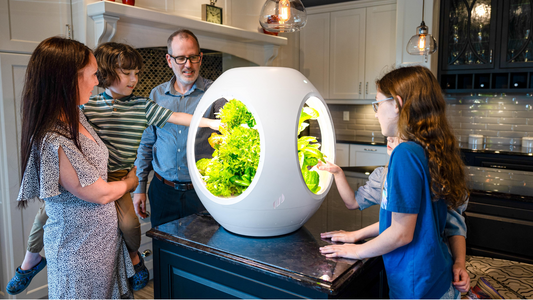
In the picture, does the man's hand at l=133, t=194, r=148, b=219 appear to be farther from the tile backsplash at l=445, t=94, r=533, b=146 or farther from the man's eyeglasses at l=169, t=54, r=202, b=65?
the tile backsplash at l=445, t=94, r=533, b=146

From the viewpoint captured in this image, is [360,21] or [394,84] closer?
[394,84]

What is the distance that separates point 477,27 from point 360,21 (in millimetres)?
1275

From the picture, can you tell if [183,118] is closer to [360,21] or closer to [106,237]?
[106,237]

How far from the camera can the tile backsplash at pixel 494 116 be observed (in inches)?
163

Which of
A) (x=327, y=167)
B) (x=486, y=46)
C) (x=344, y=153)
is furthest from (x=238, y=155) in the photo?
(x=486, y=46)

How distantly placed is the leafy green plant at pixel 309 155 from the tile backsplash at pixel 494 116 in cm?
357

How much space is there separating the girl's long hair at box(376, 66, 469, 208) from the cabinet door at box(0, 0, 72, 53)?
7.30 feet

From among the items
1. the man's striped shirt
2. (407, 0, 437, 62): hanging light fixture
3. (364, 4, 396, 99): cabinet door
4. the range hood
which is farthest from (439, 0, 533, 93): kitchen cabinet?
the man's striped shirt

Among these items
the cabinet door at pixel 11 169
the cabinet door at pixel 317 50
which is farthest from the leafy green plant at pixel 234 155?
the cabinet door at pixel 317 50

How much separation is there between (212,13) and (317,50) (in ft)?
6.57

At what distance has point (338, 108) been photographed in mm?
5352

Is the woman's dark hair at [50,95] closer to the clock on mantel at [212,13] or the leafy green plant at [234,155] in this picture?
the leafy green plant at [234,155]

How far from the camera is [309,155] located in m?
1.14

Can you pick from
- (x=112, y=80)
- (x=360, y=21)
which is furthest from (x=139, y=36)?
(x=360, y=21)
